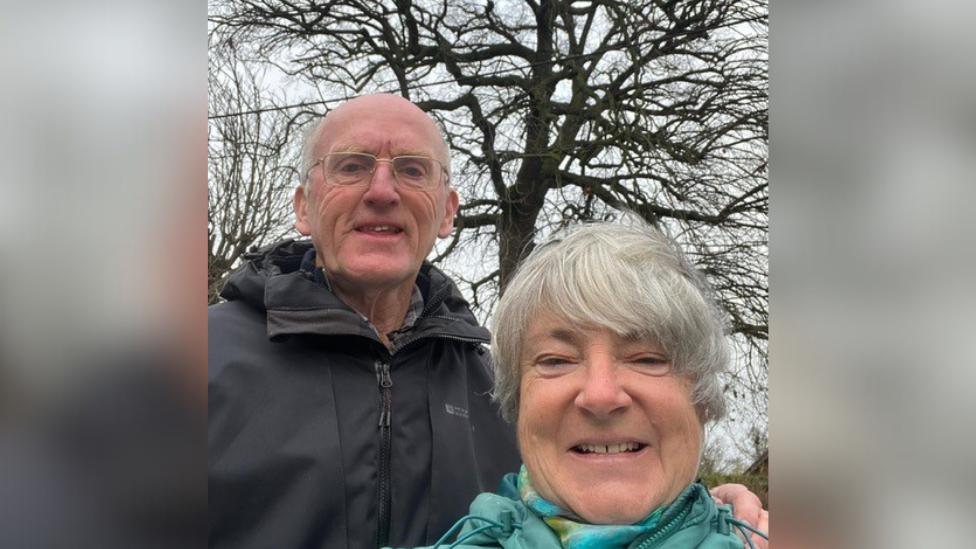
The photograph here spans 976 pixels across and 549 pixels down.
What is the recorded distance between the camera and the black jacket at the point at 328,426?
1592mm

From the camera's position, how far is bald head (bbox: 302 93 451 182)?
1979 millimetres

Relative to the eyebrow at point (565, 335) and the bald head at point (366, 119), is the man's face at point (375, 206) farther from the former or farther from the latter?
the eyebrow at point (565, 335)

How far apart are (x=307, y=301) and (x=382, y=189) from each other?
34cm

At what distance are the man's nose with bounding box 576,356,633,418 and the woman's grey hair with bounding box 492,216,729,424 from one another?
2.3 inches

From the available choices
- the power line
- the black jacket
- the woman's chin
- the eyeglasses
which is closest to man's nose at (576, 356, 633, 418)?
the woman's chin

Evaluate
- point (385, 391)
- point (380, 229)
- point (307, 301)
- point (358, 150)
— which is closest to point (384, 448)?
point (385, 391)

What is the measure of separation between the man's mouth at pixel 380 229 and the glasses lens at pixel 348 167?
132mm

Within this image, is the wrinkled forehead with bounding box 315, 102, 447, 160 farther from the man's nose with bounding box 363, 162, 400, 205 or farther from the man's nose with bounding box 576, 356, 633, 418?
the man's nose with bounding box 576, 356, 633, 418

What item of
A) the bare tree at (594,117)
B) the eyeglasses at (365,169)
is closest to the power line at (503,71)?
the bare tree at (594,117)
